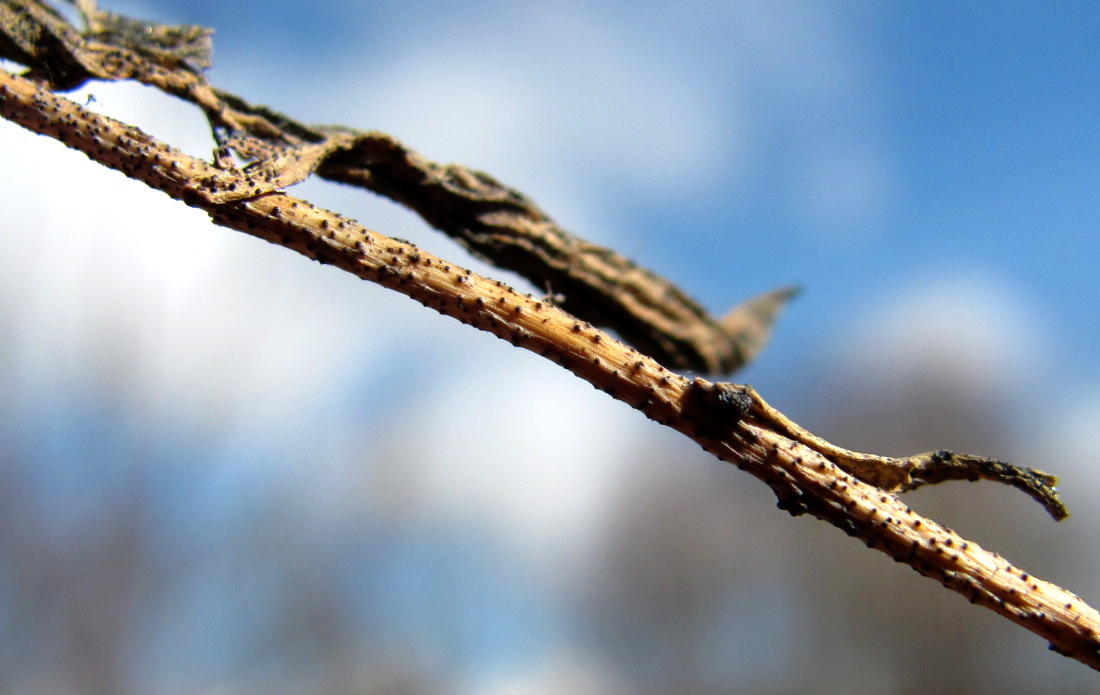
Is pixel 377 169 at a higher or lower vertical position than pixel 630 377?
higher

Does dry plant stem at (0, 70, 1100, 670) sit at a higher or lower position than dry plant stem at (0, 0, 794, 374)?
lower

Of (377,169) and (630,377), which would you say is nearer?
(630,377)

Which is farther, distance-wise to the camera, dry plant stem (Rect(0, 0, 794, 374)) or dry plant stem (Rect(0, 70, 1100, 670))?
dry plant stem (Rect(0, 0, 794, 374))

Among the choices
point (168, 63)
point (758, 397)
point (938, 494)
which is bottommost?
point (758, 397)

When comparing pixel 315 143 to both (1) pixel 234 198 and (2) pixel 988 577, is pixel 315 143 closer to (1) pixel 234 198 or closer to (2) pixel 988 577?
(1) pixel 234 198

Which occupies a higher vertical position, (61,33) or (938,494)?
(938,494)

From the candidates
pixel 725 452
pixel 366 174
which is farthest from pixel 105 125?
pixel 725 452

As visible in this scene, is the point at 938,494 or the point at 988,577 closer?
the point at 988,577

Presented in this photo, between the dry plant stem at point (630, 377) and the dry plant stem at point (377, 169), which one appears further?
the dry plant stem at point (377, 169)
